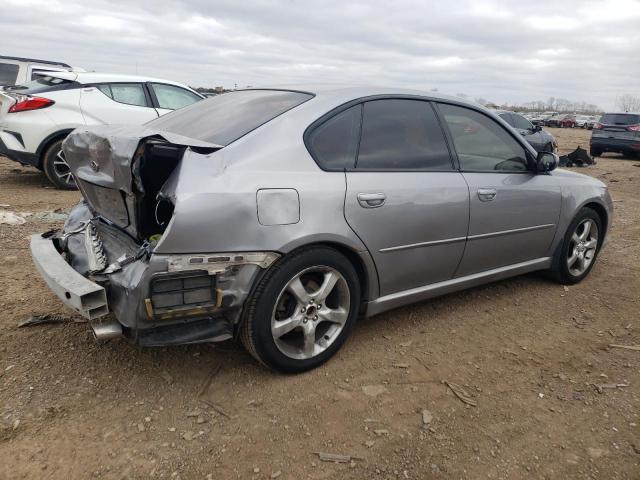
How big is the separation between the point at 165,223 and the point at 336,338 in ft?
3.81

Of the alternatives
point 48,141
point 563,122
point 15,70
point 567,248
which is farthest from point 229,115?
point 563,122

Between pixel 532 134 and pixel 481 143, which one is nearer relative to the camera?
pixel 481 143

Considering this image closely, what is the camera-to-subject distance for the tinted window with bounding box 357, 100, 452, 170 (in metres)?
3.00

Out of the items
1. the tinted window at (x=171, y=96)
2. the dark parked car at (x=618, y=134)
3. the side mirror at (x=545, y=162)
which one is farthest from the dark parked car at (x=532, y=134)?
the side mirror at (x=545, y=162)

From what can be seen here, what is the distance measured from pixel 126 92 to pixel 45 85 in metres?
1.07

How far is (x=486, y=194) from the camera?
3.45 meters

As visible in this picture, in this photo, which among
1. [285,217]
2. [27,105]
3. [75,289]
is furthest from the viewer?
[27,105]

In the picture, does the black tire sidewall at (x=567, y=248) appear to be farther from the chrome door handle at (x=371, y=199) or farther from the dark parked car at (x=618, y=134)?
the dark parked car at (x=618, y=134)

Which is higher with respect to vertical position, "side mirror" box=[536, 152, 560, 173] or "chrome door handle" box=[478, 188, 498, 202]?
"side mirror" box=[536, 152, 560, 173]

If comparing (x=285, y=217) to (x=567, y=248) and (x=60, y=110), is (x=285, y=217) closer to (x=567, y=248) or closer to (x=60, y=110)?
(x=567, y=248)

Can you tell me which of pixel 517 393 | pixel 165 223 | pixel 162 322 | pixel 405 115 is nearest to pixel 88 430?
pixel 162 322

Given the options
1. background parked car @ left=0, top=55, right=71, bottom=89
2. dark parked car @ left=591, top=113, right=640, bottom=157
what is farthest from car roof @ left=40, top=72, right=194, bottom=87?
dark parked car @ left=591, top=113, right=640, bottom=157

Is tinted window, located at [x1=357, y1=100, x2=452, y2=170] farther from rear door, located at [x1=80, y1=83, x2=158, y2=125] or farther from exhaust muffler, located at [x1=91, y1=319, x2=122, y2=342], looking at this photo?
rear door, located at [x1=80, y1=83, x2=158, y2=125]

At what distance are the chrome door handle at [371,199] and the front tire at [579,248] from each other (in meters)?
2.15
